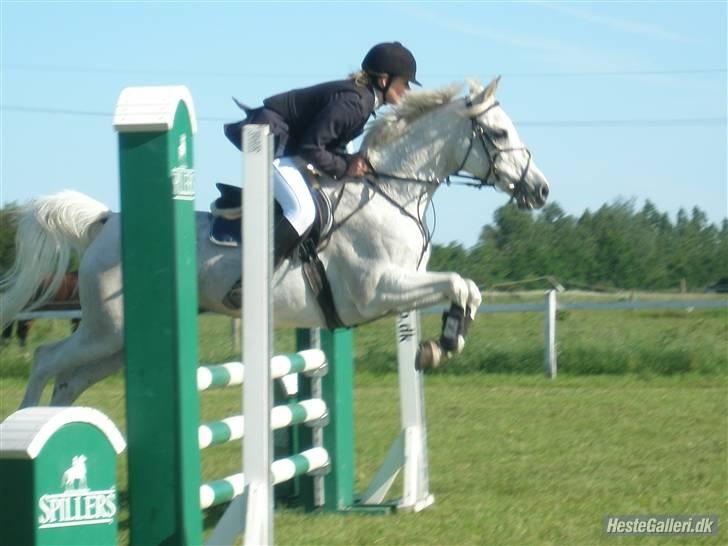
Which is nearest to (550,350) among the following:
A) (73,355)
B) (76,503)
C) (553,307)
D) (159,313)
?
(553,307)

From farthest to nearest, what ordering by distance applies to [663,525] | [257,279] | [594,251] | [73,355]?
[594,251] → [73,355] → [663,525] → [257,279]

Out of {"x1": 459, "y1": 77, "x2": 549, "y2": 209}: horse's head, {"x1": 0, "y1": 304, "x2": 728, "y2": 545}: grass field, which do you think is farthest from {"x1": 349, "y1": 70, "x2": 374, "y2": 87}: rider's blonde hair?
{"x1": 0, "y1": 304, "x2": 728, "y2": 545}: grass field

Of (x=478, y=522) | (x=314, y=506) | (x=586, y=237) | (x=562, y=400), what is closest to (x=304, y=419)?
(x=314, y=506)

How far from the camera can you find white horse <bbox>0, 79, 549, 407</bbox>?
5223 millimetres

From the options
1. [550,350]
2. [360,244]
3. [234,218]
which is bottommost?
[550,350]

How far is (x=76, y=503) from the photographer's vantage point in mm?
3148

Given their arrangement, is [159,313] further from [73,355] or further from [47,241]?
[47,241]

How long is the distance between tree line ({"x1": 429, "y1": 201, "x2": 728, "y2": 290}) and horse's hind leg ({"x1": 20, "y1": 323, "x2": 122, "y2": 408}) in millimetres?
10236

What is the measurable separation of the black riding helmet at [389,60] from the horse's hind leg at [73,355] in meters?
1.62

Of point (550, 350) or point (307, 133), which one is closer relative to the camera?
point (307, 133)

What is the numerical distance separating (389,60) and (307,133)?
561mm

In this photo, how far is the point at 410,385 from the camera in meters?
5.63

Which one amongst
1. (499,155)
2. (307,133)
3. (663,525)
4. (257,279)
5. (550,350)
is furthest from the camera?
(550,350)

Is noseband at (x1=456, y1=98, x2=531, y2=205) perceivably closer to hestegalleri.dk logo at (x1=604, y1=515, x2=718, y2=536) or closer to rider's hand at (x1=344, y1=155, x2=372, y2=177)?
rider's hand at (x1=344, y1=155, x2=372, y2=177)
